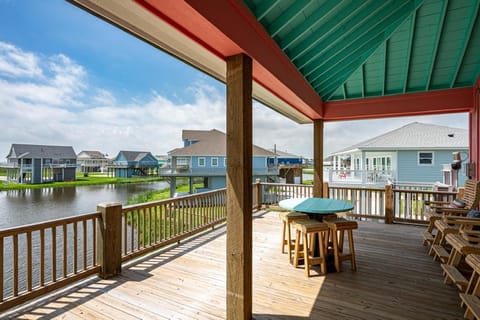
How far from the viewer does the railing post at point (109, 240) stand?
3031 millimetres

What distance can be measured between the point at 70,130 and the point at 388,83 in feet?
43.8

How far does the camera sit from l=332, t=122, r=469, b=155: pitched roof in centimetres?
1088

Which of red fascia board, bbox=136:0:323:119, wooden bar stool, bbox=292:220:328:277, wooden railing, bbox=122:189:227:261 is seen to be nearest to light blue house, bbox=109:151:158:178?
wooden railing, bbox=122:189:227:261

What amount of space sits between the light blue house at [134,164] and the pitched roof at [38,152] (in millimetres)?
13749

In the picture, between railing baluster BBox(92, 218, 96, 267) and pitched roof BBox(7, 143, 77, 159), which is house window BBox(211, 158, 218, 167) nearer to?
pitched roof BBox(7, 143, 77, 159)

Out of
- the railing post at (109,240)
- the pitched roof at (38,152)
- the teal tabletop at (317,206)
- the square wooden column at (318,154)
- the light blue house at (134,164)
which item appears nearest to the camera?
the railing post at (109,240)

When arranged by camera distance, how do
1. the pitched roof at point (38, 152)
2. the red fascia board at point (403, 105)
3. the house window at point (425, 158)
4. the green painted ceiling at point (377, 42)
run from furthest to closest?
1. the house window at point (425, 158)
2. the pitched roof at point (38, 152)
3. the red fascia board at point (403, 105)
4. the green painted ceiling at point (377, 42)

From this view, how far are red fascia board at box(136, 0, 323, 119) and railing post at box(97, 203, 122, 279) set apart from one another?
2.39 meters

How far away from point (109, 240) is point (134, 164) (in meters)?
27.4

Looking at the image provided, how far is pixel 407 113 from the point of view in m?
5.15

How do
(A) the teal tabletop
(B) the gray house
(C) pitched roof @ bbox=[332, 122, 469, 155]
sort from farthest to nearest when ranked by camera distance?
(C) pitched roof @ bbox=[332, 122, 469, 155], (B) the gray house, (A) the teal tabletop

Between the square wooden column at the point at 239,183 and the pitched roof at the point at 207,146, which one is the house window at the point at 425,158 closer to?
the pitched roof at the point at 207,146

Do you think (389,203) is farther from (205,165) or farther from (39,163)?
(205,165)

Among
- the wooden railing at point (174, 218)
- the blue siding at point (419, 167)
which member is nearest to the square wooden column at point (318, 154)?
the wooden railing at point (174, 218)
